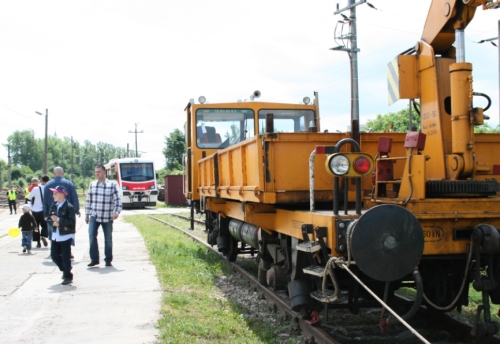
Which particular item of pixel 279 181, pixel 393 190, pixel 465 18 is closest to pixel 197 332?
pixel 279 181

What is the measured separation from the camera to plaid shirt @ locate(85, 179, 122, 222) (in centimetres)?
1010

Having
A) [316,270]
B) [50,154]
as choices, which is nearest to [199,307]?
[316,270]

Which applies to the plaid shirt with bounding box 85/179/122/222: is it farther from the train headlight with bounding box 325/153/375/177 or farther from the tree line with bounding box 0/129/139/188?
the tree line with bounding box 0/129/139/188

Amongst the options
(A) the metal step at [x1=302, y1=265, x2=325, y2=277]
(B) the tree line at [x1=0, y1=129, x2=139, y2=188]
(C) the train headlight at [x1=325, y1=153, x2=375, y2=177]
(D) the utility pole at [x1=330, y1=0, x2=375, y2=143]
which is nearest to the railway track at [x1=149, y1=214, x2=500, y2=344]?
(A) the metal step at [x1=302, y1=265, x2=325, y2=277]

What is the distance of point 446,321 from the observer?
599cm

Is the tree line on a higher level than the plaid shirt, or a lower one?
higher

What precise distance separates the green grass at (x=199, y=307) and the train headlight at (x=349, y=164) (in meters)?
2.06

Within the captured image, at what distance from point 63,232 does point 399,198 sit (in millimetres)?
5236

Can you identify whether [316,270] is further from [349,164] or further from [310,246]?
[349,164]

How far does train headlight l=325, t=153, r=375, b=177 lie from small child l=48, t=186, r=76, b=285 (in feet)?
16.0

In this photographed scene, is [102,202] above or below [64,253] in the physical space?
above

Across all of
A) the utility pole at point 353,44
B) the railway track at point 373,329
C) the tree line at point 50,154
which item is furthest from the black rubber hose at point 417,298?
the tree line at point 50,154

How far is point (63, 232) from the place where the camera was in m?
8.33

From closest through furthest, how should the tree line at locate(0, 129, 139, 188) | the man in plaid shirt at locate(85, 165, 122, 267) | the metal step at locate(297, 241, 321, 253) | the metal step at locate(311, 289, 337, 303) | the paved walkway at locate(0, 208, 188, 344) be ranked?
the metal step at locate(297, 241, 321, 253) → the metal step at locate(311, 289, 337, 303) → the paved walkway at locate(0, 208, 188, 344) → the man in plaid shirt at locate(85, 165, 122, 267) → the tree line at locate(0, 129, 139, 188)
